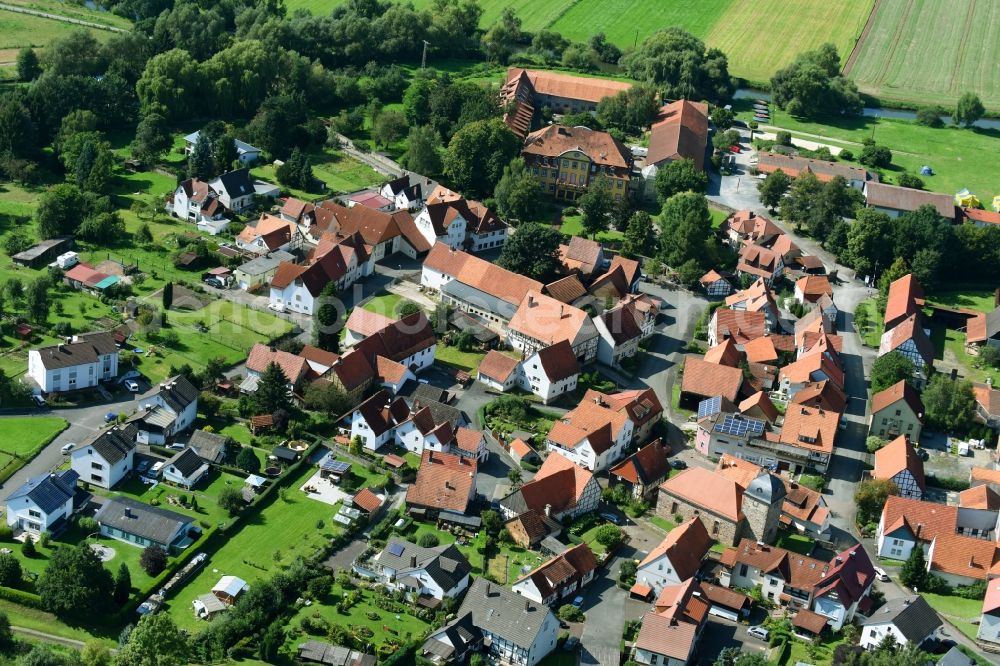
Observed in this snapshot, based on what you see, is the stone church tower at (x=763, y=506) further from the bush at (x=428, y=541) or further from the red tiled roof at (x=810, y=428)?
the bush at (x=428, y=541)

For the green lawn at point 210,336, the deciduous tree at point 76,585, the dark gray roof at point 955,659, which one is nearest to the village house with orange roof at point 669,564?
the dark gray roof at point 955,659

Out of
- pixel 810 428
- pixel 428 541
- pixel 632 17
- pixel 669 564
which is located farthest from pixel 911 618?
pixel 632 17

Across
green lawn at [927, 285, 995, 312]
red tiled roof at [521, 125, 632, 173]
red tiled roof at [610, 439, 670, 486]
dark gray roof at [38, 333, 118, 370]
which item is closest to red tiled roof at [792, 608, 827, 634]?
red tiled roof at [610, 439, 670, 486]

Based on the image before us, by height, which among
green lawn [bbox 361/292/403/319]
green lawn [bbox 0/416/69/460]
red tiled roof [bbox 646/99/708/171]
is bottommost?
green lawn [bbox 0/416/69/460]

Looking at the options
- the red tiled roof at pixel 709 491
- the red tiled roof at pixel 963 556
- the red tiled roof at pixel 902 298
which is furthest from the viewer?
the red tiled roof at pixel 902 298

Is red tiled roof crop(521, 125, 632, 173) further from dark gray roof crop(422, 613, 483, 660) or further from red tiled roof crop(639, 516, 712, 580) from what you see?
dark gray roof crop(422, 613, 483, 660)

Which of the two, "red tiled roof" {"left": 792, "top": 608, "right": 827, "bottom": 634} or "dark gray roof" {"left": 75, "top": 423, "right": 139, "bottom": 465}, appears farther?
"dark gray roof" {"left": 75, "top": 423, "right": 139, "bottom": 465}
